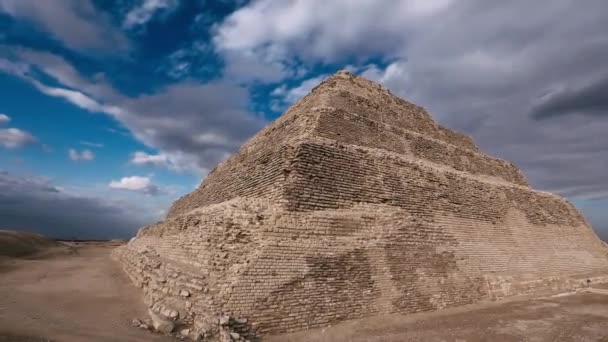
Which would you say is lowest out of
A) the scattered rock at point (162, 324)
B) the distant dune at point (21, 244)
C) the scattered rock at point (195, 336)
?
the scattered rock at point (195, 336)

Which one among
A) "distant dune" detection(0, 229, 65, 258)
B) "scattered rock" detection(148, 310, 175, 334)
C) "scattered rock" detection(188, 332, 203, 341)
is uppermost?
"distant dune" detection(0, 229, 65, 258)

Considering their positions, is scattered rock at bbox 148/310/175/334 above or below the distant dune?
below

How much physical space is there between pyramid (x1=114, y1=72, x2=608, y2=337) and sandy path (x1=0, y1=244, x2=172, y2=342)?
2.79 feet

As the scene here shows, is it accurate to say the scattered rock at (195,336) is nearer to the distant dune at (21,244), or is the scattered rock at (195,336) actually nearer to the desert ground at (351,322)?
the desert ground at (351,322)

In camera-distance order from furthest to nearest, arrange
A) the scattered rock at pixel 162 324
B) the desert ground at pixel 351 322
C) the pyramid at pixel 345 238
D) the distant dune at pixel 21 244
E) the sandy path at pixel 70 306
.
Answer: the distant dune at pixel 21 244 → the pyramid at pixel 345 238 → the scattered rock at pixel 162 324 → the desert ground at pixel 351 322 → the sandy path at pixel 70 306

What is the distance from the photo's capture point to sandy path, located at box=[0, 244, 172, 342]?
6960 millimetres

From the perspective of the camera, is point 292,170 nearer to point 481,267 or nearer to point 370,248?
point 370,248

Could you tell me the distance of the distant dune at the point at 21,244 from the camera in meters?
25.6

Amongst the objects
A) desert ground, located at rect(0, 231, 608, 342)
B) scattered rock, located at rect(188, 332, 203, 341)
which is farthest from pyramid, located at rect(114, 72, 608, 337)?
desert ground, located at rect(0, 231, 608, 342)

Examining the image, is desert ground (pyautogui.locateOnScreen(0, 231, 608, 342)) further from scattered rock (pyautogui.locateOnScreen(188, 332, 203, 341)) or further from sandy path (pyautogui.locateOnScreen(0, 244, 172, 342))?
scattered rock (pyautogui.locateOnScreen(188, 332, 203, 341))

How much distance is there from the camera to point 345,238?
10.1 metres

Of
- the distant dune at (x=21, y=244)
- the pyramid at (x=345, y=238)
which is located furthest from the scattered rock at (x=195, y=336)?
the distant dune at (x=21, y=244)

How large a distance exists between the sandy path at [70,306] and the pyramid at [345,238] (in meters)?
0.85

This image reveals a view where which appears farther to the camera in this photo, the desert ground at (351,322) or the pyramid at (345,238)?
the pyramid at (345,238)
